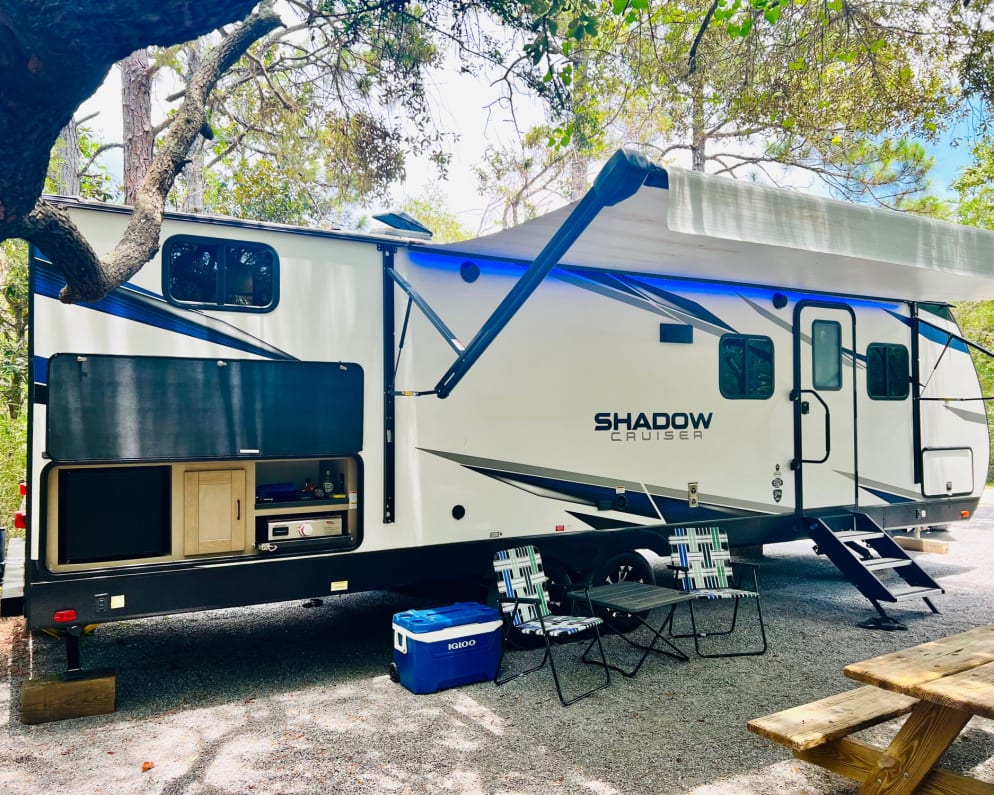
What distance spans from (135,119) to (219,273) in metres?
7.01

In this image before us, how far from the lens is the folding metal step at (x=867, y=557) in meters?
5.69

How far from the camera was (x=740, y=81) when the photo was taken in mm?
10508

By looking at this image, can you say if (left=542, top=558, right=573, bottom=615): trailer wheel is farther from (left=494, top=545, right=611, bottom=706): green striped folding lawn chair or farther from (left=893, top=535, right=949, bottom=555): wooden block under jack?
(left=893, top=535, right=949, bottom=555): wooden block under jack

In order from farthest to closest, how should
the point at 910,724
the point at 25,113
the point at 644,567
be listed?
the point at 644,567
the point at 910,724
the point at 25,113

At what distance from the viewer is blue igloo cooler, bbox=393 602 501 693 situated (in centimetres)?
431

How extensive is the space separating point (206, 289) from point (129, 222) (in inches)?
20.2

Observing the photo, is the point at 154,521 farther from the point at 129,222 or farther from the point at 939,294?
the point at 939,294

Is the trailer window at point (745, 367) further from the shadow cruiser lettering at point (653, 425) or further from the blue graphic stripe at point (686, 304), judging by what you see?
the shadow cruiser lettering at point (653, 425)

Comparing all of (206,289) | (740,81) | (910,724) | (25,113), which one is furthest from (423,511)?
(740,81)

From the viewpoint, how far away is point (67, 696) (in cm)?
394

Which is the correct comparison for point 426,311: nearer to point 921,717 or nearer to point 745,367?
point 745,367

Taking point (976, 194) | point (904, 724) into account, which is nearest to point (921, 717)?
point (904, 724)

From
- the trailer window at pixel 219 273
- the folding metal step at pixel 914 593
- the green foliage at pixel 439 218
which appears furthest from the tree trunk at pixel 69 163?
the green foliage at pixel 439 218

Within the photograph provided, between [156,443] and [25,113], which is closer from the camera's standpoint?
[25,113]
